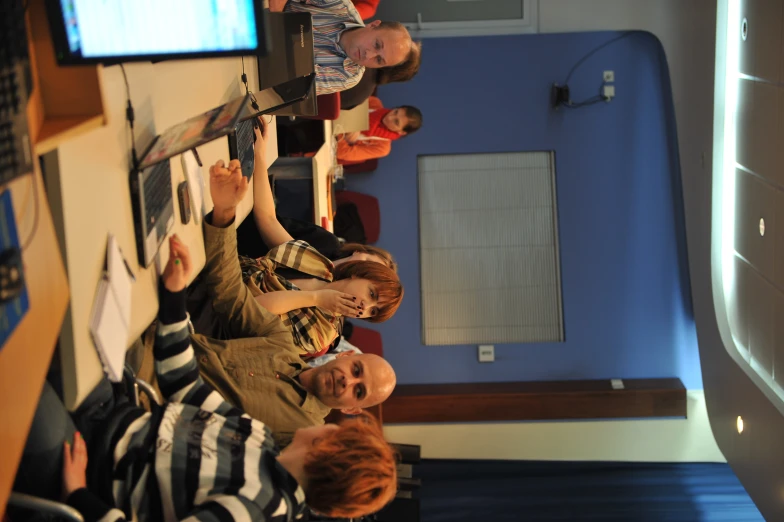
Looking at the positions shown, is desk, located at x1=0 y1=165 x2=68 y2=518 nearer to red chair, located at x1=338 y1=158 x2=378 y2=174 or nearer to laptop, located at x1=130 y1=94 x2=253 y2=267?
laptop, located at x1=130 y1=94 x2=253 y2=267

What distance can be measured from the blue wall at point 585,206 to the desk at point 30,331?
14.5 feet

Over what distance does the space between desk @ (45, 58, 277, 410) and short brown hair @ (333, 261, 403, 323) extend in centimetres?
84

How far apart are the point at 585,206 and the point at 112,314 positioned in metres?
4.67

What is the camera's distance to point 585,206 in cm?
554

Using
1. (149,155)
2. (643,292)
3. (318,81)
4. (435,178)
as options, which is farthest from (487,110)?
(149,155)

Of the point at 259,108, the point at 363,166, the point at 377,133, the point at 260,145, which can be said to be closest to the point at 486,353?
the point at 363,166

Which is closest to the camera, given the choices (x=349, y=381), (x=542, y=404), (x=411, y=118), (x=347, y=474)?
(x=347, y=474)

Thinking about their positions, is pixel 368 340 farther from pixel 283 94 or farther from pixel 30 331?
pixel 30 331

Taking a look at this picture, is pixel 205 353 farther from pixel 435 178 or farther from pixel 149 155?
pixel 435 178

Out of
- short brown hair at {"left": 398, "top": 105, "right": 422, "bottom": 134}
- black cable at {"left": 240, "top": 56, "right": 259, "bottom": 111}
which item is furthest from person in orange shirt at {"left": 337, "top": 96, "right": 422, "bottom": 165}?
black cable at {"left": 240, "top": 56, "right": 259, "bottom": 111}

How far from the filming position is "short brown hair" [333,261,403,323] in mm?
2680

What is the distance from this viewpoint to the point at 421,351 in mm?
5539

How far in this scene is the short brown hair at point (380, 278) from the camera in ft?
8.79

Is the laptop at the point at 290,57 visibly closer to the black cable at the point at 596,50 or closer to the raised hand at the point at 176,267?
the raised hand at the point at 176,267
